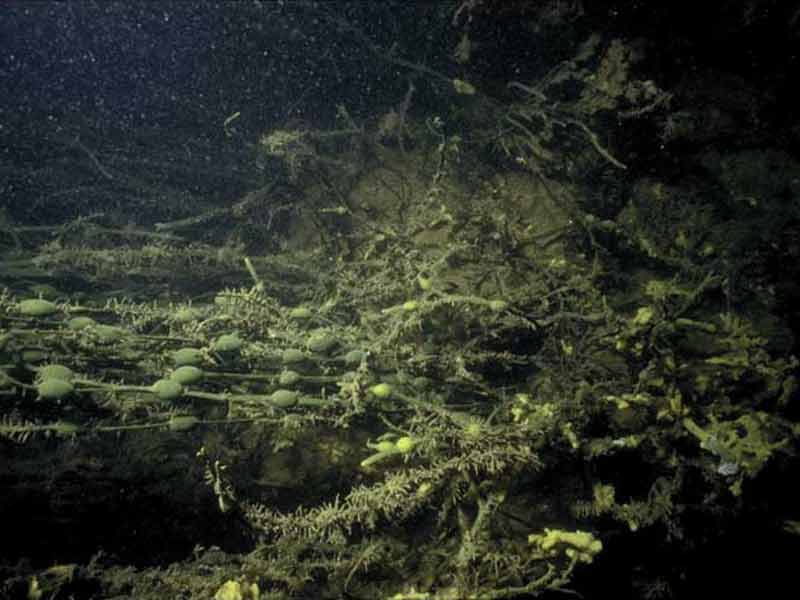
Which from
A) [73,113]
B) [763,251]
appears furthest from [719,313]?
[73,113]

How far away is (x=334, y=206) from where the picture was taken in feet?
13.3

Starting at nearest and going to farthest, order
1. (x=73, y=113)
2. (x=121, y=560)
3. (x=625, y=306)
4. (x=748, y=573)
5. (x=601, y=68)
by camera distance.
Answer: (x=121, y=560)
(x=625, y=306)
(x=601, y=68)
(x=748, y=573)
(x=73, y=113)

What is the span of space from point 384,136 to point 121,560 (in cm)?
387

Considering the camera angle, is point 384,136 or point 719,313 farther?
point 384,136

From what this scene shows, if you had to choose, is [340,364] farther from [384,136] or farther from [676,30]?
[676,30]

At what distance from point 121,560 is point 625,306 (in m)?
3.42

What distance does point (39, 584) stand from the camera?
227cm

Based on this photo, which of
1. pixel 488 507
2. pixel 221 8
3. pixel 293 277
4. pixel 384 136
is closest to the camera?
pixel 488 507

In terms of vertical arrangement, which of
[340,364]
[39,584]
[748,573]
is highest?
[340,364]

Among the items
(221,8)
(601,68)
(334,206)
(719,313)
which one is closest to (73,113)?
(221,8)

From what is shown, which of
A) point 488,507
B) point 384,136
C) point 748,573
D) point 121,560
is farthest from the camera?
point 384,136

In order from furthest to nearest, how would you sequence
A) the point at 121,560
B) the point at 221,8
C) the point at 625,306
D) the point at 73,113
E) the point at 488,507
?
the point at 221,8
the point at 73,113
the point at 625,306
the point at 121,560
the point at 488,507

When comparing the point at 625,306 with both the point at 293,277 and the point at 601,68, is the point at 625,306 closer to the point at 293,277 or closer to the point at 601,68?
the point at 601,68

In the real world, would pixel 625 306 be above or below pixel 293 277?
below
